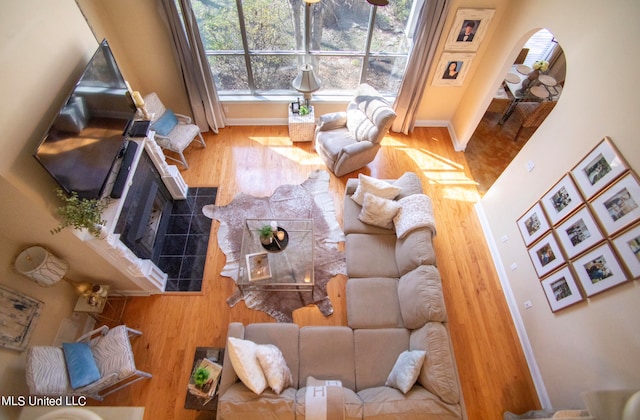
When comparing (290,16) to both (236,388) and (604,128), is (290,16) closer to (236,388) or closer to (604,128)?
(604,128)

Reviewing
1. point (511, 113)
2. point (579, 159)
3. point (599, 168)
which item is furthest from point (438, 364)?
point (511, 113)

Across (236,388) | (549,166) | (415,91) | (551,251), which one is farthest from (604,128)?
(236,388)

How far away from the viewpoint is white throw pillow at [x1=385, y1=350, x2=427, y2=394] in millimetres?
2246

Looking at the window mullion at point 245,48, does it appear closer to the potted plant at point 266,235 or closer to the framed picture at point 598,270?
the potted plant at point 266,235

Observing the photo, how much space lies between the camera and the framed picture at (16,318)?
228 centimetres

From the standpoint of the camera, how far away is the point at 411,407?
211 cm

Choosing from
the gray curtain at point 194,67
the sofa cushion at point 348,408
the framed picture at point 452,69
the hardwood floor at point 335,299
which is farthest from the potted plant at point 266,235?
the framed picture at point 452,69

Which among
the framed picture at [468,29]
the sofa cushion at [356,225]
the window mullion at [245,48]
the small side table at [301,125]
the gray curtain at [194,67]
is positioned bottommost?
the sofa cushion at [356,225]

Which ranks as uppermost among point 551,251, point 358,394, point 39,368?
point 551,251

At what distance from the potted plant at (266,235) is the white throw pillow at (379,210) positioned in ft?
3.39

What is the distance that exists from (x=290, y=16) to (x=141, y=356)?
432 centimetres

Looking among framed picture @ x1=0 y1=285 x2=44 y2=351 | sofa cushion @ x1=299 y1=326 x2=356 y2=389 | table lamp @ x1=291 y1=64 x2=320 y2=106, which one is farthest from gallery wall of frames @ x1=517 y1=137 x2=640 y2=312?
framed picture @ x1=0 y1=285 x2=44 y2=351

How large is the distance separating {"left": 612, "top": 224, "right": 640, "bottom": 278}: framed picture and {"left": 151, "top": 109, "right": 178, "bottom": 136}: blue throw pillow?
4861 mm

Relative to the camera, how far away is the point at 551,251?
9.32 ft
